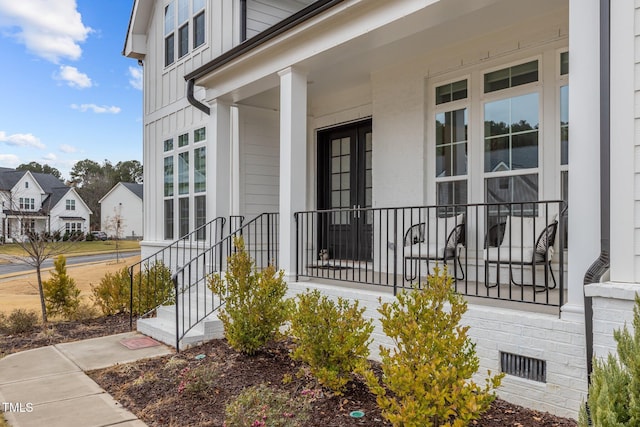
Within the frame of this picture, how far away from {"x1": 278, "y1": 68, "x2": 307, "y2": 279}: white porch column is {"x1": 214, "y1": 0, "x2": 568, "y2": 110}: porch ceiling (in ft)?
1.00

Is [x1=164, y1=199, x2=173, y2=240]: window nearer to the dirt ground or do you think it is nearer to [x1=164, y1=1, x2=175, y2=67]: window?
the dirt ground

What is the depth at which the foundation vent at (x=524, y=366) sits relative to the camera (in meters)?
3.17

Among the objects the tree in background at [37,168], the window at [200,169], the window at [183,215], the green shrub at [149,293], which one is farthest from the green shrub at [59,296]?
the tree in background at [37,168]

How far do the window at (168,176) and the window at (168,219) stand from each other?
0.19 metres

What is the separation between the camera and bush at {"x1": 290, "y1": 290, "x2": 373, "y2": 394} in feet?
11.4

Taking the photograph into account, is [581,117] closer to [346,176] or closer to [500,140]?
[500,140]

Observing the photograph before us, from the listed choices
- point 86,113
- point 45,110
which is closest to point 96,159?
point 86,113

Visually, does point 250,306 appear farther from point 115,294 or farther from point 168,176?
point 168,176

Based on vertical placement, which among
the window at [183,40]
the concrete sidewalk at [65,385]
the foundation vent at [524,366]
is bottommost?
the concrete sidewalk at [65,385]

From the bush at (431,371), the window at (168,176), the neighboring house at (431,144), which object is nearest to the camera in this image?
the bush at (431,371)

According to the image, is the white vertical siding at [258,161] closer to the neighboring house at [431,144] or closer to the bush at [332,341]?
the neighboring house at [431,144]

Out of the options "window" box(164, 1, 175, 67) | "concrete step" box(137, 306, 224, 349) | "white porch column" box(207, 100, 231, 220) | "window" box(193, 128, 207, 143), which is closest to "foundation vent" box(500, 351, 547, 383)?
"concrete step" box(137, 306, 224, 349)

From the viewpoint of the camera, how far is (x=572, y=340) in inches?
117

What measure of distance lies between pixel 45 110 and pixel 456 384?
129 ft
